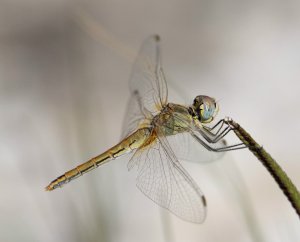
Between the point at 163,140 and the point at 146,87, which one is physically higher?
the point at 146,87

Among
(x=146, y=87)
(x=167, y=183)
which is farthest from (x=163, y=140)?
(x=146, y=87)

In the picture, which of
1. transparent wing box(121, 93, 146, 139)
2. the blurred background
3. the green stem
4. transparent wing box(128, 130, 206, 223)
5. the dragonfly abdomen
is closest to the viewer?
the green stem

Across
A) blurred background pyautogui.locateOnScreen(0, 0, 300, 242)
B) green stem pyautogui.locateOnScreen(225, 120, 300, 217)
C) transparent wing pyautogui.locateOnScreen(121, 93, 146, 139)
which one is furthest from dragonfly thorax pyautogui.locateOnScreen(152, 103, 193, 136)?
green stem pyautogui.locateOnScreen(225, 120, 300, 217)

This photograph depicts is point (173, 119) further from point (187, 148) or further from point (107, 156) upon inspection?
point (107, 156)

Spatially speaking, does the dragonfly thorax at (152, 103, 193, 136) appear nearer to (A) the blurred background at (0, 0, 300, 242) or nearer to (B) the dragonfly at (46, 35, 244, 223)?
(B) the dragonfly at (46, 35, 244, 223)

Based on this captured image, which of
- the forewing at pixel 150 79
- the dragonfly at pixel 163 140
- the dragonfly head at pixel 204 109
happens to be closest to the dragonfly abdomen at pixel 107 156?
the dragonfly at pixel 163 140

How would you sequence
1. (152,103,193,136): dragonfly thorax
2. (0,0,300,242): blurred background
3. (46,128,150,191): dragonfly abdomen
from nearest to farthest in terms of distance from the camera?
(152,103,193,136): dragonfly thorax → (46,128,150,191): dragonfly abdomen → (0,0,300,242): blurred background

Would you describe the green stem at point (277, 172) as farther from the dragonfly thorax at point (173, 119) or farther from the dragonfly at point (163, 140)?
the dragonfly thorax at point (173, 119)
